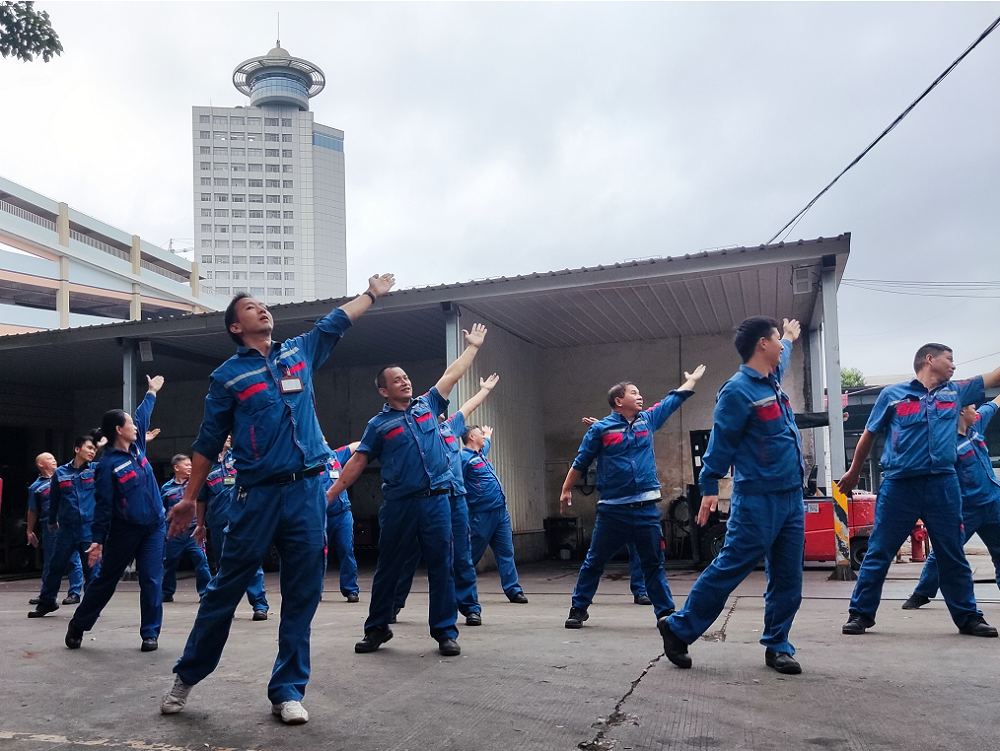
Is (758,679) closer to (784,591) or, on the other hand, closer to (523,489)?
(784,591)

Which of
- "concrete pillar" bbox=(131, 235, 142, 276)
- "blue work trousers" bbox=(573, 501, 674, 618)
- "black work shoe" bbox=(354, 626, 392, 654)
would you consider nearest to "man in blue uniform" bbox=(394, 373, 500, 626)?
"blue work trousers" bbox=(573, 501, 674, 618)

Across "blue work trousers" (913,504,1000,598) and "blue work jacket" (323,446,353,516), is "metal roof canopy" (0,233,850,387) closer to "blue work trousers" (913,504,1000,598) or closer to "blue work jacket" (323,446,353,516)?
"blue work jacket" (323,446,353,516)

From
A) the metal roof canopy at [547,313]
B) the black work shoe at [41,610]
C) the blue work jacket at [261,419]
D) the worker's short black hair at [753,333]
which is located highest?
the metal roof canopy at [547,313]

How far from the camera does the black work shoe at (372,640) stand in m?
5.50

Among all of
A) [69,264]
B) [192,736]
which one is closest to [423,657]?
[192,736]

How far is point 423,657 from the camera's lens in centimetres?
529

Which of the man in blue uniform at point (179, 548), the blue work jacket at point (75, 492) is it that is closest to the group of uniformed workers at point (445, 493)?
the man in blue uniform at point (179, 548)

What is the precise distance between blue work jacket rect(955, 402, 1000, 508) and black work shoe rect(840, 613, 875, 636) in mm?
1506

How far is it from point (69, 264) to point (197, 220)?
88.7m

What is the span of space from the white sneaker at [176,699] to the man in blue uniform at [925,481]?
4.20 meters

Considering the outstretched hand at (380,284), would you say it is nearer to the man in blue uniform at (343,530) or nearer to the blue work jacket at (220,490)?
the man in blue uniform at (343,530)

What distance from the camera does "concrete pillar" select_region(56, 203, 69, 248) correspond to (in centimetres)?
5269

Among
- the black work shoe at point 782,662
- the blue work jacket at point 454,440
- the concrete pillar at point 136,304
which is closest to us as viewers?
the black work shoe at point 782,662

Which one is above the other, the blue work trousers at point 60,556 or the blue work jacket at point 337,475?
the blue work jacket at point 337,475
